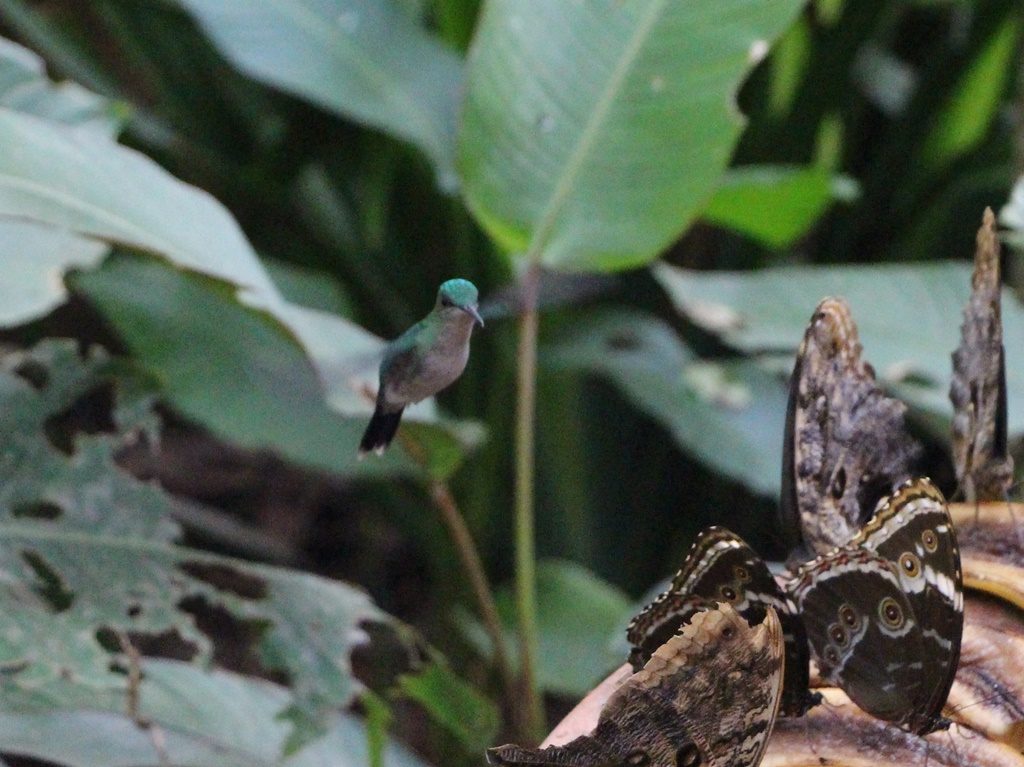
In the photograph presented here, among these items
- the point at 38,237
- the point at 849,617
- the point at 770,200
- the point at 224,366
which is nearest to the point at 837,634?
the point at 849,617

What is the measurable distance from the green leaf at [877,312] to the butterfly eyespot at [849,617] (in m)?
0.75

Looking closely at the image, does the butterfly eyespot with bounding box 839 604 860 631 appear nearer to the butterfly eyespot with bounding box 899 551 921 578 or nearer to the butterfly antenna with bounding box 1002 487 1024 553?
the butterfly eyespot with bounding box 899 551 921 578

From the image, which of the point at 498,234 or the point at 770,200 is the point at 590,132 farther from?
the point at 770,200

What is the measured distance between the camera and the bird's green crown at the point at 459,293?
0.37 m

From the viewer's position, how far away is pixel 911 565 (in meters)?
0.53

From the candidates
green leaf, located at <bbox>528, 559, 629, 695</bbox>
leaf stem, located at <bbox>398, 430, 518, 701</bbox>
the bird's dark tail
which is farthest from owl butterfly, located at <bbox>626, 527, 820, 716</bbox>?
green leaf, located at <bbox>528, 559, 629, 695</bbox>

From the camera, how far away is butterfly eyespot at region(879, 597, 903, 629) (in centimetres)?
54

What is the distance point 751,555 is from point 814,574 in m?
0.04

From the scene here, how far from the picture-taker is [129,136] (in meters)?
1.79

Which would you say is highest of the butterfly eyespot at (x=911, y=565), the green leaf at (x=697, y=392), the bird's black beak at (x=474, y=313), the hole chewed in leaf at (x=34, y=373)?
the bird's black beak at (x=474, y=313)

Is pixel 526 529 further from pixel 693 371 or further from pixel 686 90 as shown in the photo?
pixel 693 371

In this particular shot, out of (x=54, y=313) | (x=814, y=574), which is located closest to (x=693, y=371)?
(x=814, y=574)

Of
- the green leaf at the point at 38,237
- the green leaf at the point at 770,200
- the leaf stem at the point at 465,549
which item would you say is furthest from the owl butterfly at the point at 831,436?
the green leaf at the point at 770,200

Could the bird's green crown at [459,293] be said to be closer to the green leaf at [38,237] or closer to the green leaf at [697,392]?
the green leaf at [38,237]
